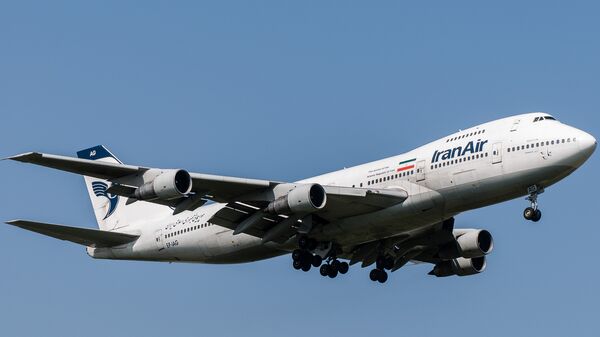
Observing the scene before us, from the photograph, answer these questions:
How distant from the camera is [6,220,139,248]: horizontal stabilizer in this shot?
159 feet

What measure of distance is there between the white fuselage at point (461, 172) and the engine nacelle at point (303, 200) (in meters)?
2.52

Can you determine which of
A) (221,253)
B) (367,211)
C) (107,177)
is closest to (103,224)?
(221,253)

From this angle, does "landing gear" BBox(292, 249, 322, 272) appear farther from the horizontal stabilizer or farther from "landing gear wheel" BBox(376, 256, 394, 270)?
the horizontal stabilizer

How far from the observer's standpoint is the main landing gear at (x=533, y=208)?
44156mm

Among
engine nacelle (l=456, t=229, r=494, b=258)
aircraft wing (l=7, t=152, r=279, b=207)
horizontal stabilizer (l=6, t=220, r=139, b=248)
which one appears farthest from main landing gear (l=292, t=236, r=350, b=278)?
horizontal stabilizer (l=6, t=220, r=139, b=248)

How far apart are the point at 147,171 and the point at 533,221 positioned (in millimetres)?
15423

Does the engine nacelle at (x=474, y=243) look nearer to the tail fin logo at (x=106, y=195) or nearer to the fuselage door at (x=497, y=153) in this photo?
the fuselage door at (x=497, y=153)

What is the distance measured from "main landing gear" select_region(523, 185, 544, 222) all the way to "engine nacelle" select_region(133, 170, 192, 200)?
43.7ft

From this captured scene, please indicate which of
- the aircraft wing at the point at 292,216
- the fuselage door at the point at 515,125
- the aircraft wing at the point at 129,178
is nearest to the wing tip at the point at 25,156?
the aircraft wing at the point at 129,178

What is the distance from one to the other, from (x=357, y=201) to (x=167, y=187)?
7871 millimetres

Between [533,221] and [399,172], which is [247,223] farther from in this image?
[533,221]

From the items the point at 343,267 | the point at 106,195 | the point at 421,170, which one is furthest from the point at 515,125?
the point at 106,195

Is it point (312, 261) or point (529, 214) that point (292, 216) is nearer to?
point (312, 261)

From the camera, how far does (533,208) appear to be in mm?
44281
